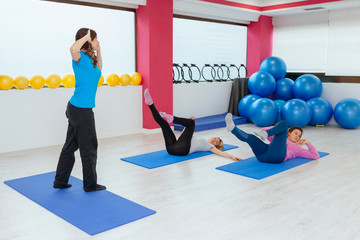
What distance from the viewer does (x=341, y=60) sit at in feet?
24.9

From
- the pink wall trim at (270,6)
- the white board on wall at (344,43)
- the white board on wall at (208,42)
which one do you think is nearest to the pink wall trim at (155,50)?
the white board on wall at (208,42)

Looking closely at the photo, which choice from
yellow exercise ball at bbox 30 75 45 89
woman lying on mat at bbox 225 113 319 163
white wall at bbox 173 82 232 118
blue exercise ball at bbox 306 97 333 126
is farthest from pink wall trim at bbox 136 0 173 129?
blue exercise ball at bbox 306 97 333 126

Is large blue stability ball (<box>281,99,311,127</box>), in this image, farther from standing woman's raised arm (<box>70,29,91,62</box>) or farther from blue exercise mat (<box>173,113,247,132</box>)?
standing woman's raised arm (<box>70,29,91,62</box>)

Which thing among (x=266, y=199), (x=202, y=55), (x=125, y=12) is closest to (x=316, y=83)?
(x=202, y=55)

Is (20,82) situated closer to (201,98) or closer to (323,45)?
(201,98)

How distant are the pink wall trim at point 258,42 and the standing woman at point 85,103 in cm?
591

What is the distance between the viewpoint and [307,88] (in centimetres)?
688

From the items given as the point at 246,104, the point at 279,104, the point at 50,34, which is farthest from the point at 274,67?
the point at 50,34

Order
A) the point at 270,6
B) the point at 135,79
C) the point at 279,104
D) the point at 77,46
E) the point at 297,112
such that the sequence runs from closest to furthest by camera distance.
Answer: the point at 77,46
the point at 135,79
the point at 297,112
the point at 279,104
the point at 270,6

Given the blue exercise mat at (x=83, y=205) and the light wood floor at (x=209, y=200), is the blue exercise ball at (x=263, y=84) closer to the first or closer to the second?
the light wood floor at (x=209, y=200)

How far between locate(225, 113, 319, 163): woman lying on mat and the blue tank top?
4.93ft

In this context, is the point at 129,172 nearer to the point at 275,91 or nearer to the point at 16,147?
the point at 16,147

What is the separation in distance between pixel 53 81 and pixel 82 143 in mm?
2346

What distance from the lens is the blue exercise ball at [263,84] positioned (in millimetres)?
Result: 7129
